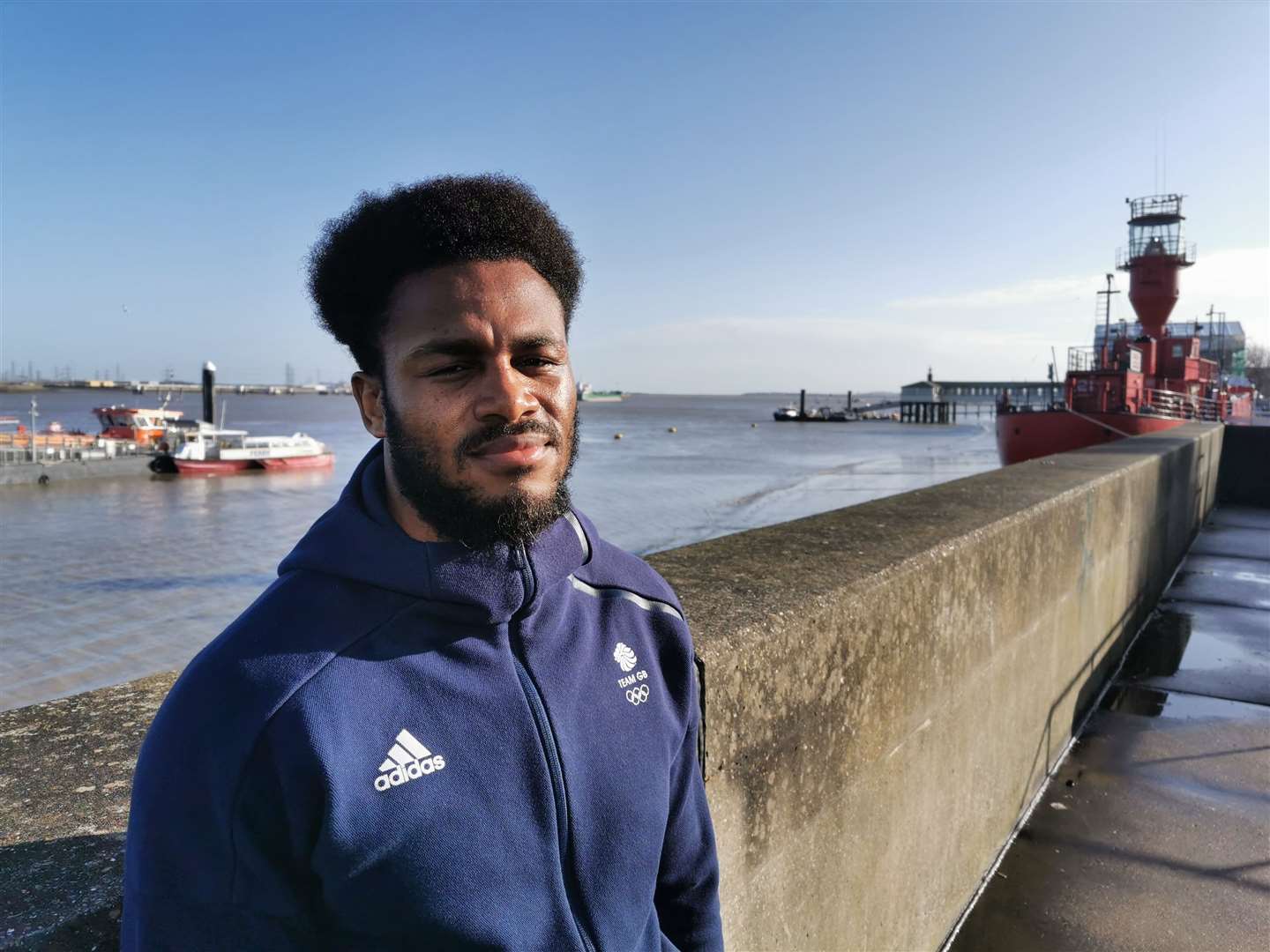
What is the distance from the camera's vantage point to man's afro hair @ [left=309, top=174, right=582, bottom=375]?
1.31 metres

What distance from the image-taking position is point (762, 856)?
2014 mm

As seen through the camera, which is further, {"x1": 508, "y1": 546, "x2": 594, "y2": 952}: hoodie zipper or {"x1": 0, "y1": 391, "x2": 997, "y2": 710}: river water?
{"x1": 0, "y1": 391, "x2": 997, "y2": 710}: river water

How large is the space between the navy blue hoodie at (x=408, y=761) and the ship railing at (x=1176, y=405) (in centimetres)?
2697

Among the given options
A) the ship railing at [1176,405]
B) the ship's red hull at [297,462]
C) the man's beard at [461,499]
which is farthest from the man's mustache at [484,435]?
the ship's red hull at [297,462]

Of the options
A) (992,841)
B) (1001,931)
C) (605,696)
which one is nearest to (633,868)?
(605,696)

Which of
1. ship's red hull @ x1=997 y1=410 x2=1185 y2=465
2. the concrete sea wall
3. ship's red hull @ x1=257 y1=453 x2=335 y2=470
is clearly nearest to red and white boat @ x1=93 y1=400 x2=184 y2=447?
ship's red hull @ x1=257 y1=453 x2=335 y2=470

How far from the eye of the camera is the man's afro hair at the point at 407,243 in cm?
131

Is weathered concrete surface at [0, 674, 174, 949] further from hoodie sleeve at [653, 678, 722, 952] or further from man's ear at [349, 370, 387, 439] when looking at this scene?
hoodie sleeve at [653, 678, 722, 952]

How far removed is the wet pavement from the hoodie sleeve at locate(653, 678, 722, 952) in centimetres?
200

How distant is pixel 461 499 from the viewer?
1.28 m

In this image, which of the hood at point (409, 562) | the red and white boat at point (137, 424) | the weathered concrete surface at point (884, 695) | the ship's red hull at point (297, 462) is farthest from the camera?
the red and white boat at point (137, 424)

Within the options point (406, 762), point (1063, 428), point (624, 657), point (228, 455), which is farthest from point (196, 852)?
point (228, 455)

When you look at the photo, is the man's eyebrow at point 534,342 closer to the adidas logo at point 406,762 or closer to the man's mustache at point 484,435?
the man's mustache at point 484,435

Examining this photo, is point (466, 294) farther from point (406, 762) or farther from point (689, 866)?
point (689, 866)
